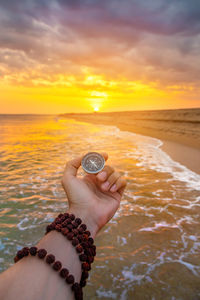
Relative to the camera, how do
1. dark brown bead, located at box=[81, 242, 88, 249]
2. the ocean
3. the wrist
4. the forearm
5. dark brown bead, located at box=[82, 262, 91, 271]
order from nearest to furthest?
1. the forearm
2. dark brown bead, located at box=[82, 262, 91, 271]
3. dark brown bead, located at box=[81, 242, 88, 249]
4. the wrist
5. the ocean

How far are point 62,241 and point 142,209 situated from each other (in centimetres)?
309

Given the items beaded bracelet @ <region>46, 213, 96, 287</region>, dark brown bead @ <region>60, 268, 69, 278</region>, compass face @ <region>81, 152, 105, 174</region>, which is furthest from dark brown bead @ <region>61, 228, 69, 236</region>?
compass face @ <region>81, 152, 105, 174</region>

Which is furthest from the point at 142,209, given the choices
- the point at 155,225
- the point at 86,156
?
Answer: the point at 86,156

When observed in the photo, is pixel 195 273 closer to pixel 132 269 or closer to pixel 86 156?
pixel 132 269

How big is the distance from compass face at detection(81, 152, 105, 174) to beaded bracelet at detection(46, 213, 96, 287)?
0.78 meters

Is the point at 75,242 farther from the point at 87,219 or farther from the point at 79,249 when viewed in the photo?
the point at 87,219

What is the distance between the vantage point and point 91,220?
6.99ft

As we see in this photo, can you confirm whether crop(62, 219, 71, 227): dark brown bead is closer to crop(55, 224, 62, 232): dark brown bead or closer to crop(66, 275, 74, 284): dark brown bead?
crop(55, 224, 62, 232): dark brown bead

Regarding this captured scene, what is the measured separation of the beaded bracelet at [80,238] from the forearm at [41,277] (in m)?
0.04

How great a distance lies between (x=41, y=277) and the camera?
4.46 ft

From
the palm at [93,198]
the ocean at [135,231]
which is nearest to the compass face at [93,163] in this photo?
the palm at [93,198]

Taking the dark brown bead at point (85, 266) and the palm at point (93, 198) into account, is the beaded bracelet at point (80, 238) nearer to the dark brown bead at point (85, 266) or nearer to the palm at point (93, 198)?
the dark brown bead at point (85, 266)

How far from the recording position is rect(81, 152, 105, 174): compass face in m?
2.54

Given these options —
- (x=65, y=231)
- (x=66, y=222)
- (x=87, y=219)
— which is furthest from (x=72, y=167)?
Result: (x=65, y=231)
